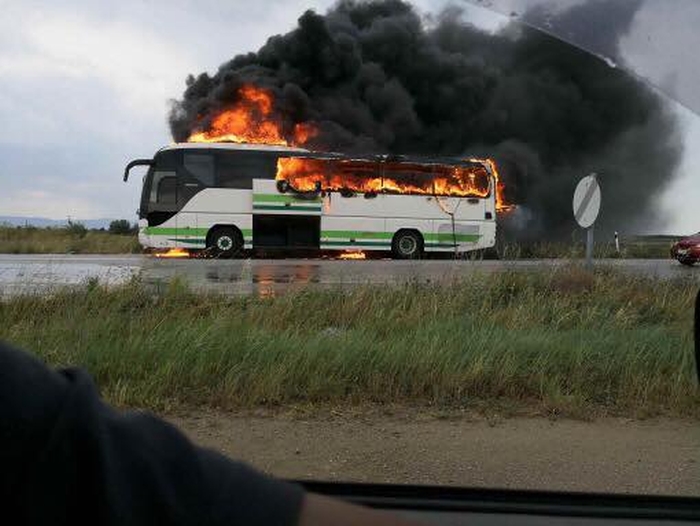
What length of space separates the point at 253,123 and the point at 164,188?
32.3 feet

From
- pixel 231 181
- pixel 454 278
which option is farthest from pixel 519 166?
pixel 454 278

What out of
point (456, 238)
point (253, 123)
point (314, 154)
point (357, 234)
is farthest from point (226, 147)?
point (253, 123)

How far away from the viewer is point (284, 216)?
754 inches

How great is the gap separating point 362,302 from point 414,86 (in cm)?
2867

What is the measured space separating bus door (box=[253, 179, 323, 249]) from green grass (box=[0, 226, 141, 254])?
23.8ft

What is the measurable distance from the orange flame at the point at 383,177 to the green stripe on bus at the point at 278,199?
10.6 inches

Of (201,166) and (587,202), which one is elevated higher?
(201,166)

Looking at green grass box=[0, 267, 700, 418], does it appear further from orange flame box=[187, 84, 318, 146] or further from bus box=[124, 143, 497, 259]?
orange flame box=[187, 84, 318, 146]

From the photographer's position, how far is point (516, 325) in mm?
5758

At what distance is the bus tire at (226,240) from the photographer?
60.8ft

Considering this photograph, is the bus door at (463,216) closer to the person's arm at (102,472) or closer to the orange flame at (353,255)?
the orange flame at (353,255)

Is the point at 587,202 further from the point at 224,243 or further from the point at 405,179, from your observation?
the point at 224,243

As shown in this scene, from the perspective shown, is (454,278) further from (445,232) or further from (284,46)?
(284,46)

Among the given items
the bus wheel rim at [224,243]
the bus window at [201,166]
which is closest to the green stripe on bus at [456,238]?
the bus wheel rim at [224,243]
